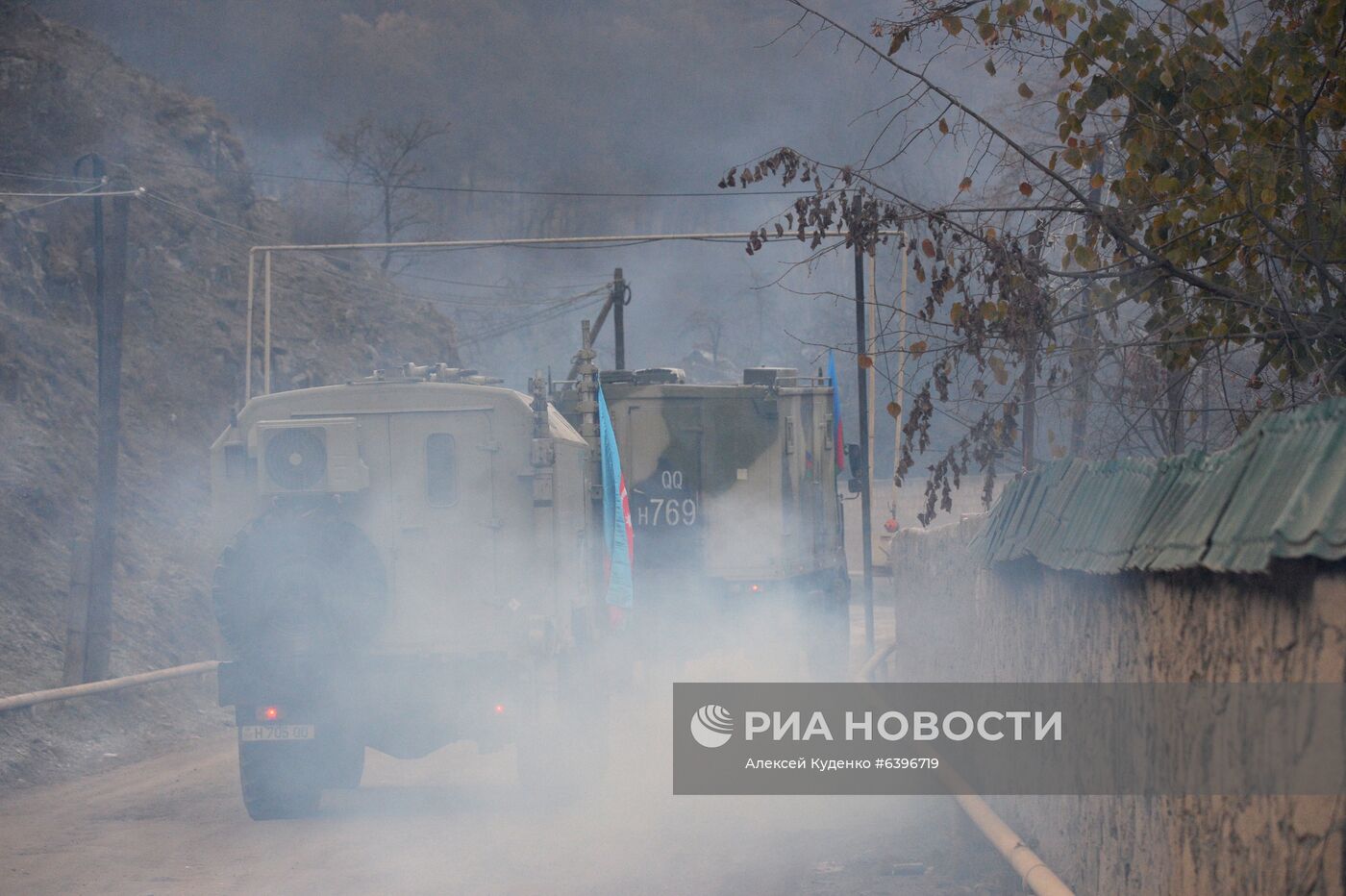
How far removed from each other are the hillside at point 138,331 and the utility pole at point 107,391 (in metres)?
1.55

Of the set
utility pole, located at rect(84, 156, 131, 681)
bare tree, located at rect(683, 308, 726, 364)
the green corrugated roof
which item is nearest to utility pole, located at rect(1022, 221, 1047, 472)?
the green corrugated roof

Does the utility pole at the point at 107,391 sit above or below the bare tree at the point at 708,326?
below

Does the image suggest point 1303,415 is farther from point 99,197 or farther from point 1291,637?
point 99,197

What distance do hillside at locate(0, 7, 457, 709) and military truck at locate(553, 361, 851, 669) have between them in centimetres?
719

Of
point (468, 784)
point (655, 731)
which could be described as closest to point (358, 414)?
point (468, 784)

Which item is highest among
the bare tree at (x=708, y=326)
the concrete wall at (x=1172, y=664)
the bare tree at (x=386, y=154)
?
the bare tree at (x=386, y=154)

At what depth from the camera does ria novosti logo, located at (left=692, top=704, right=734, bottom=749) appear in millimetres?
10812

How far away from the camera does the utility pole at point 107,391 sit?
1619 cm

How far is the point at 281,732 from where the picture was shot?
10.5 m

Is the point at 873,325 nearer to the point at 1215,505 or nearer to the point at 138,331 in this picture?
the point at 1215,505

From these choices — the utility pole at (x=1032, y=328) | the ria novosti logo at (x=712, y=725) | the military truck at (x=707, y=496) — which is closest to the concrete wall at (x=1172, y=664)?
the utility pole at (x=1032, y=328)

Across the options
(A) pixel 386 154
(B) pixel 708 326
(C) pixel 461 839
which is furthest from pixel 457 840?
(B) pixel 708 326

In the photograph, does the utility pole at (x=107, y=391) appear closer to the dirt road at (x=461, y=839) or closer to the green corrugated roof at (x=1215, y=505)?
the dirt road at (x=461, y=839)

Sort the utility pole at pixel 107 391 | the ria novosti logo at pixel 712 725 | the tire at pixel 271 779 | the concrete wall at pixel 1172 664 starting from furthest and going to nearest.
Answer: the utility pole at pixel 107 391 → the ria novosti logo at pixel 712 725 → the tire at pixel 271 779 → the concrete wall at pixel 1172 664
